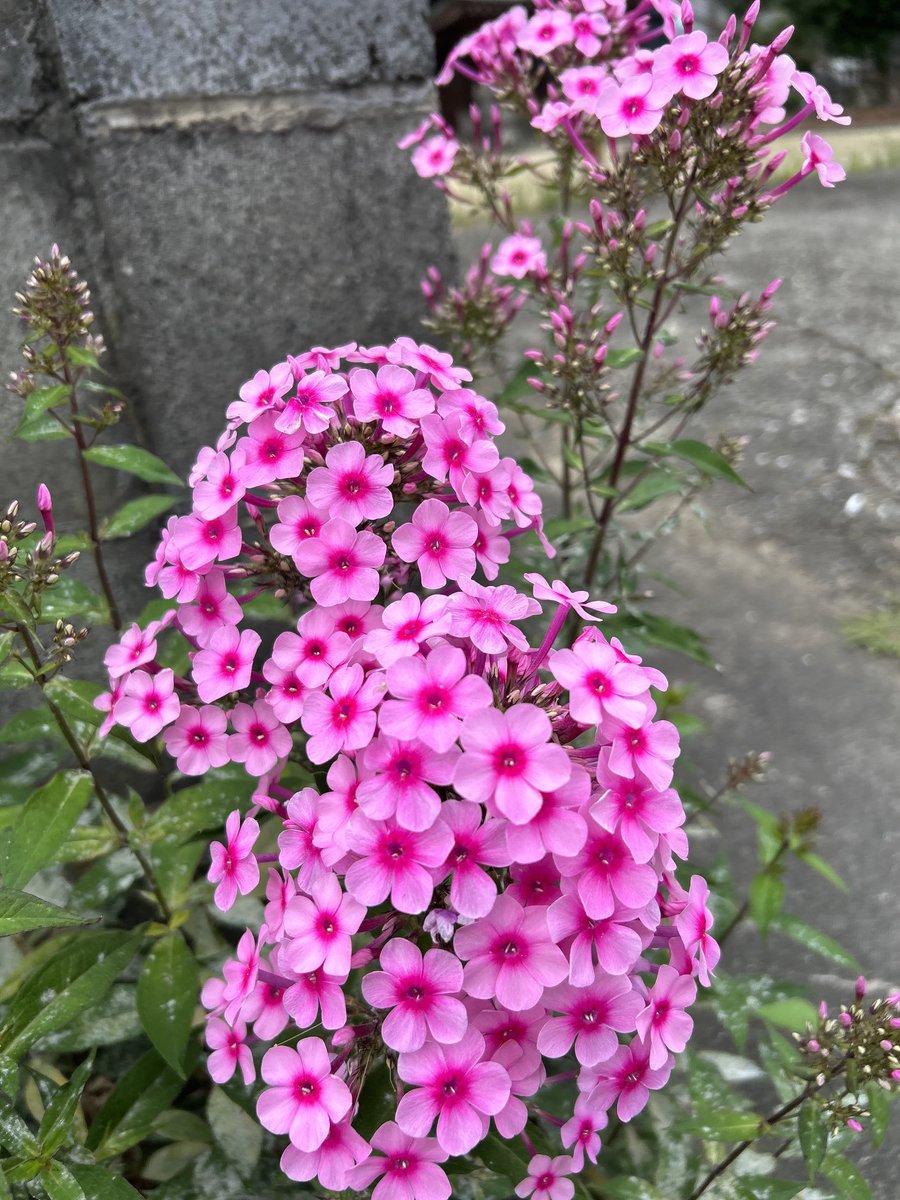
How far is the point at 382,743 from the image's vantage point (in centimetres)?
107

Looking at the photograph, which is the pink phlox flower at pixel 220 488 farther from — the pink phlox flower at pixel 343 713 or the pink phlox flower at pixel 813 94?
the pink phlox flower at pixel 813 94

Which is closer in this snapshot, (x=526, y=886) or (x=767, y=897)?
(x=526, y=886)

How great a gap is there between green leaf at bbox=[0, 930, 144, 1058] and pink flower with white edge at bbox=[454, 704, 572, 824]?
844 mm

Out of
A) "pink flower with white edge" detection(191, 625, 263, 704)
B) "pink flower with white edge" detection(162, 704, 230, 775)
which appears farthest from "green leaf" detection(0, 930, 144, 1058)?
"pink flower with white edge" detection(191, 625, 263, 704)

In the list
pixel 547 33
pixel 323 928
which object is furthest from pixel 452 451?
pixel 547 33

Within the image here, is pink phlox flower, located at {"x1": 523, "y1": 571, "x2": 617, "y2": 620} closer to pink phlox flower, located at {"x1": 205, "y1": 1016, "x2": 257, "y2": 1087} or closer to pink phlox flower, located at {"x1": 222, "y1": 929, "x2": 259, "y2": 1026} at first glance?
pink phlox flower, located at {"x1": 222, "y1": 929, "x2": 259, "y2": 1026}

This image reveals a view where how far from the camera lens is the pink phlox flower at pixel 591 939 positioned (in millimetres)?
1040

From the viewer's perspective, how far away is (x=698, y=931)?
3.90 ft

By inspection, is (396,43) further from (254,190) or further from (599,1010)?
(599,1010)

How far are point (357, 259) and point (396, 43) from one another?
0.50 m

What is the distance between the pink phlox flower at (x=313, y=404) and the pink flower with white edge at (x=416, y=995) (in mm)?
679

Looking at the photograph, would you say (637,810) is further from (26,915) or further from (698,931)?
(26,915)

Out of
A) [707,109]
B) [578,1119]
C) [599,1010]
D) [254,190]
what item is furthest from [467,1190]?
[254,190]

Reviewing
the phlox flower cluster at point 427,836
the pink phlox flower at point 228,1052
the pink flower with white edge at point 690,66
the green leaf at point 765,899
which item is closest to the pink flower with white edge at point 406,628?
the phlox flower cluster at point 427,836
